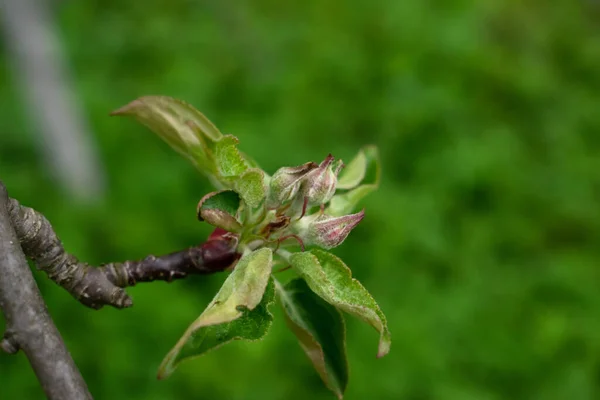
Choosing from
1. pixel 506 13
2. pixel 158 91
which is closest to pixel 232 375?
pixel 158 91

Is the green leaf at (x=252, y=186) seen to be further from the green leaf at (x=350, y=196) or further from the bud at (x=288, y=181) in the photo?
the green leaf at (x=350, y=196)

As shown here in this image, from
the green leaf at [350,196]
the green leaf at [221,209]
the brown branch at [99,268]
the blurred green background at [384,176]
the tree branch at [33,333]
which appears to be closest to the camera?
the tree branch at [33,333]

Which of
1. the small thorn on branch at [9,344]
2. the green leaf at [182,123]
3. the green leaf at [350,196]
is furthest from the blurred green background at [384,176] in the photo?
the small thorn on branch at [9,344]

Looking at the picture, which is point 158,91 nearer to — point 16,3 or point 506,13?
point 16,3

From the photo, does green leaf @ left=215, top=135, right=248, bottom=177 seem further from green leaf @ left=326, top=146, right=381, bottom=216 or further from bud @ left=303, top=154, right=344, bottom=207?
green leaf @ left=326, top=146, right=381, bottom=216

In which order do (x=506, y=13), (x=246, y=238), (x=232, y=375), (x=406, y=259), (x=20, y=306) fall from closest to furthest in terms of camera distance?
(x=20, y=306), (x=246, y=238), (x=232, y=375), (x=406, y=259), (x=506, y=13)
